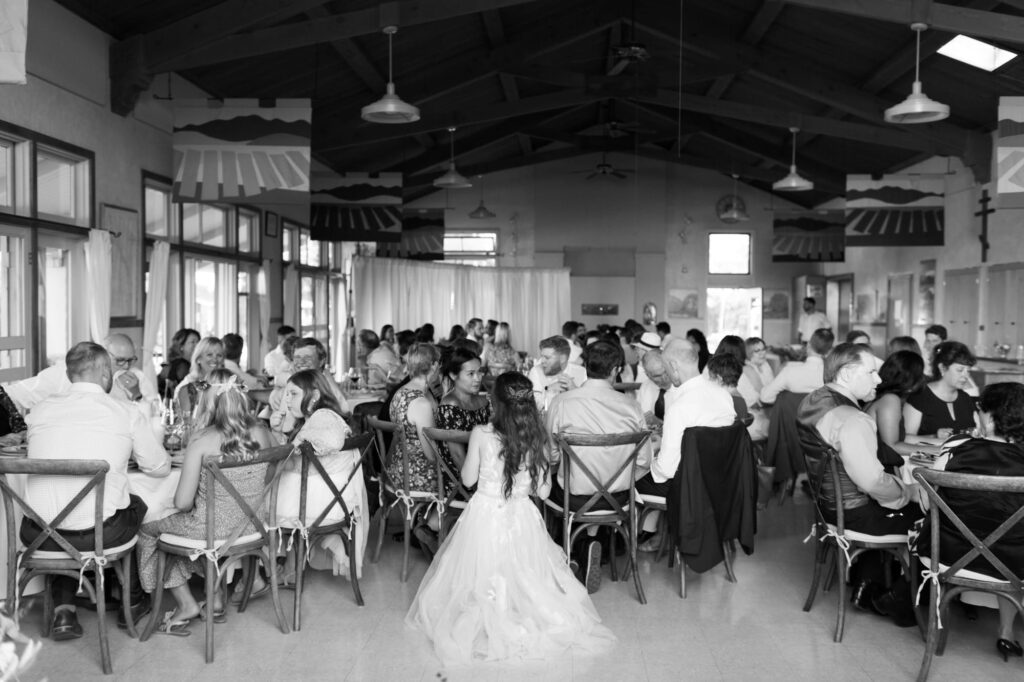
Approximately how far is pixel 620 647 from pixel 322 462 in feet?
5.07

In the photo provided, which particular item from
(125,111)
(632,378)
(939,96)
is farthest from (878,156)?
(125,111)

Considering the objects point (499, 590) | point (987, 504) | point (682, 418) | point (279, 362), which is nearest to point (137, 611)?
point (499, 590)

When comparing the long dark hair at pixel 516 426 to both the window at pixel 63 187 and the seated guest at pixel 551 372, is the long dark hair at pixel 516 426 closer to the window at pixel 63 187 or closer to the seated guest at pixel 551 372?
the seated guest at pixel 551 372

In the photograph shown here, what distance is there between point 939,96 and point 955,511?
305 inches

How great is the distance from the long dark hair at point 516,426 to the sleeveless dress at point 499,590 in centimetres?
5

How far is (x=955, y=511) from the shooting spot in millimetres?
3303

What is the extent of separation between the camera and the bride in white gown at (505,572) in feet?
11.6

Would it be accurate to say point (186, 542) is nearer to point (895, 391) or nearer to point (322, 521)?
point (322, 521)

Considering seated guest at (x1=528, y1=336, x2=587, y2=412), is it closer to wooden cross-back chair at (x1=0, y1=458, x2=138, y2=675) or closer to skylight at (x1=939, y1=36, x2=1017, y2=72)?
wooden cross-back chair at (x1=0, y1=458, x2=138, y2=675)

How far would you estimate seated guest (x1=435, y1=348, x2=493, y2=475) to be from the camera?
14.6ft

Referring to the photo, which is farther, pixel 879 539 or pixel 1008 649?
pixel 879 539

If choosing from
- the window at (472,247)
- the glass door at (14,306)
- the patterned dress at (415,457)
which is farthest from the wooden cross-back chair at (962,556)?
the window at (472,247)

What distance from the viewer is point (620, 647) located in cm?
365

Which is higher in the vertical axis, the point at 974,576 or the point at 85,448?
the point at 85,448
